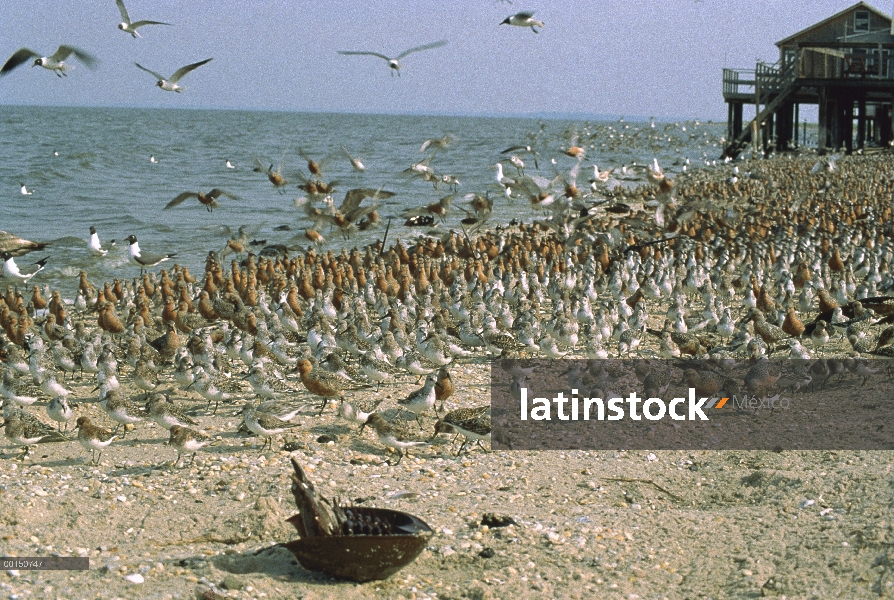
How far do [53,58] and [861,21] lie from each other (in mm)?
47265

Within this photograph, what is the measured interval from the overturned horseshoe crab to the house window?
2083 inches

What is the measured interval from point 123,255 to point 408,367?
13625mm

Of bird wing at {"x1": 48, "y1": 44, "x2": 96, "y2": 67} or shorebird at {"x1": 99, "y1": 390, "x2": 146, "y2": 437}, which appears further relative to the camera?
bird wing at {"x1": 48, "y1": 44, "x2": 96, "y2": 67}

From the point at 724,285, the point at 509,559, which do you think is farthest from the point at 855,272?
the point at 509,559

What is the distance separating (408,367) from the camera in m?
12.0

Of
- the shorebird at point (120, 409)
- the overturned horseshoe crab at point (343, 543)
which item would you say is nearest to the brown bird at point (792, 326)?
the shorebird at point (120, 409)

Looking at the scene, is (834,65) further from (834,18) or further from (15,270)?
(15,270)

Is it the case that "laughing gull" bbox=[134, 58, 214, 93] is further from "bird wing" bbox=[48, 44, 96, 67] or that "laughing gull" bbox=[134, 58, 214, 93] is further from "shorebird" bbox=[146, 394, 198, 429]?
"shorebird" bbox=[146, 394, 198, 429]

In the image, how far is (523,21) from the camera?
54.6 ft

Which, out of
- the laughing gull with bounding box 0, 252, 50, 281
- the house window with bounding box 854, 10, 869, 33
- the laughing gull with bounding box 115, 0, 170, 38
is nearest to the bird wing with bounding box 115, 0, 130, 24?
the laughing gull with bounding box 115, 0, 170, 38

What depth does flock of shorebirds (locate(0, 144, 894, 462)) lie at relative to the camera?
35.0 feet

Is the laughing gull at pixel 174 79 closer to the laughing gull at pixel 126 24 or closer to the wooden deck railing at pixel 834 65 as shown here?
the laughing gull at pixel 126 24

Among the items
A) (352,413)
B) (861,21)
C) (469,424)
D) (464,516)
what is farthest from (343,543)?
(861,21)

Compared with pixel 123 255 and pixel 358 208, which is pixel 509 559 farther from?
pixel 123 255
